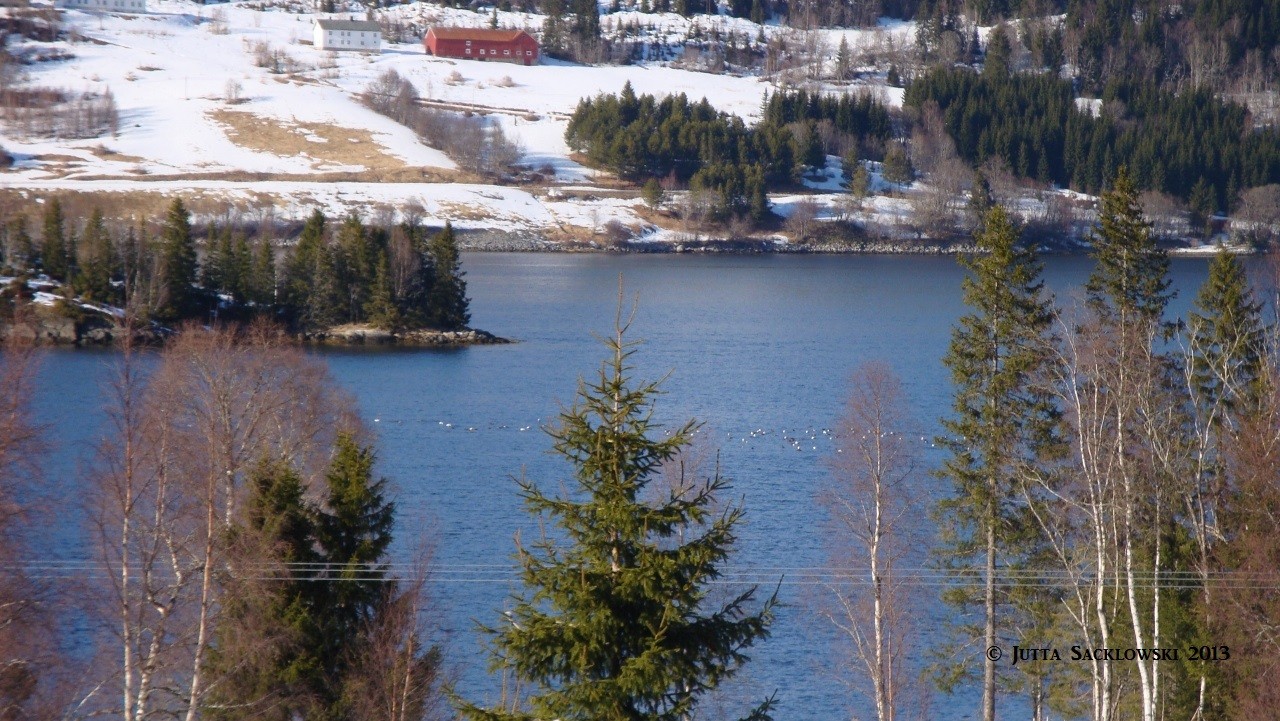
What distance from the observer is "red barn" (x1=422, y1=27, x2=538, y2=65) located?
500ft

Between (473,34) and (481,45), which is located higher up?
(473,34)

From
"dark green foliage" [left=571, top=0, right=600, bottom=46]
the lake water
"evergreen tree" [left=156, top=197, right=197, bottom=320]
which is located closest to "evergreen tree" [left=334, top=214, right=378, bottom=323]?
the lake water

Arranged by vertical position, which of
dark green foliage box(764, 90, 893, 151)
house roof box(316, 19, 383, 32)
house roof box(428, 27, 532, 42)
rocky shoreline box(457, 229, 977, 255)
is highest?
house roof box(316, 19, 383, 32)

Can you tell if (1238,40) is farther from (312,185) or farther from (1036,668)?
(1036,668)

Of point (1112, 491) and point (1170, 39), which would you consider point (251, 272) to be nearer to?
point (1112, 491)

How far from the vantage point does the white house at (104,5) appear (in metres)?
150

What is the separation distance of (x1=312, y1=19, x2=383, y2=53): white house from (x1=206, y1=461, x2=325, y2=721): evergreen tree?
14545 centimetres

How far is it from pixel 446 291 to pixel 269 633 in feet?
156

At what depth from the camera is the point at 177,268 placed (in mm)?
56438

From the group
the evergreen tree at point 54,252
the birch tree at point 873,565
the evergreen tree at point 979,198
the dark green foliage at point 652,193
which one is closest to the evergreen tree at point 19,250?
the evergreen tree at point 54,252

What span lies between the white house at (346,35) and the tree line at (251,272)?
94572 mm

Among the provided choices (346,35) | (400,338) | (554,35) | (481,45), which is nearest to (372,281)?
(400,338)

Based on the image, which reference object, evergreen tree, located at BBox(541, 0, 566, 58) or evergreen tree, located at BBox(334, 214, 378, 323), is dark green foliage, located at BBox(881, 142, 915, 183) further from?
evergreen tree, located at BBox(334, 214, 378, 323)

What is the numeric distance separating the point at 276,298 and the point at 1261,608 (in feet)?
168
